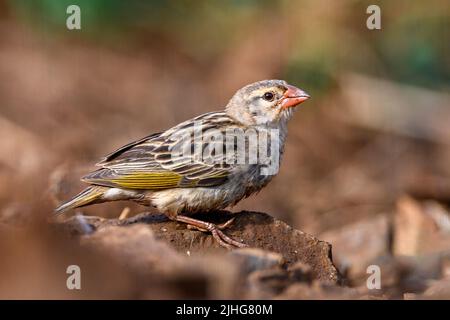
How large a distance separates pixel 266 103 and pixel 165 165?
1000mm

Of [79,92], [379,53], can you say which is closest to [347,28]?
[379,53]

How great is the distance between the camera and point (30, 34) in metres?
14.0

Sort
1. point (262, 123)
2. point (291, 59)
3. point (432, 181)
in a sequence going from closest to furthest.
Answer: point (262, 123), point (432, 181), point (291, 59)

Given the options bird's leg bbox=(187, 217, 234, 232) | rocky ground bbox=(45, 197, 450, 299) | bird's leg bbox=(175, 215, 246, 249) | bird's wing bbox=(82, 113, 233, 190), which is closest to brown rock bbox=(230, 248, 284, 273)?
rocky ground bbox=(45, 197, 450, 299)

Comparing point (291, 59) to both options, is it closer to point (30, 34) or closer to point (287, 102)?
point (30, 34)

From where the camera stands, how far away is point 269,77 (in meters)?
13.2

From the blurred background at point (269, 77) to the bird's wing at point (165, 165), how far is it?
2940mm

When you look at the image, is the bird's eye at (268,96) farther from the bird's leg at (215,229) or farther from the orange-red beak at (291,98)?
the bird's leg at (215,229)

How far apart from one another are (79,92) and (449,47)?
5686mm

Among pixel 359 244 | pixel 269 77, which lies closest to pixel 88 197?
pixel 359 244

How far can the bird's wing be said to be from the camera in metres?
6.66

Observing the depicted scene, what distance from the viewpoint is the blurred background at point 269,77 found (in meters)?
11.4

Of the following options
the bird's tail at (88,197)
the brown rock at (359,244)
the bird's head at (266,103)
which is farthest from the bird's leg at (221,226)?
the brown rock at (359,244)

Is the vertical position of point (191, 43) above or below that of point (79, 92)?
above
